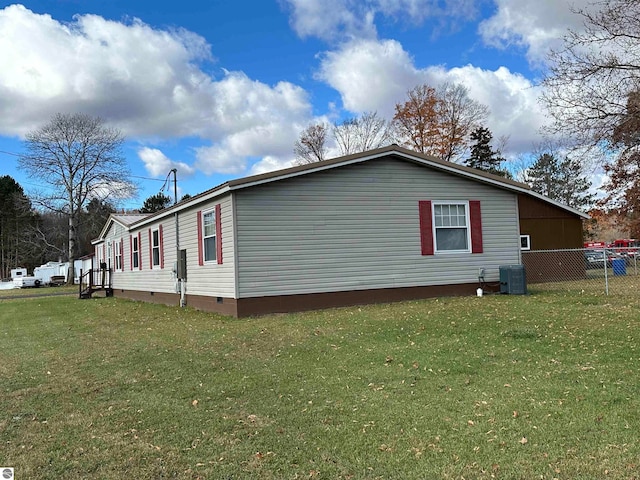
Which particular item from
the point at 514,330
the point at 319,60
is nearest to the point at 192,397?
the point at 514,330

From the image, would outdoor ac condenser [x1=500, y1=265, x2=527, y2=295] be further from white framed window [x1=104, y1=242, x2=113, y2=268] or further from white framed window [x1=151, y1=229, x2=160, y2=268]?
white framed window [x1=104, y1=242, x2=113, y2=268]

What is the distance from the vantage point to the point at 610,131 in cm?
1525

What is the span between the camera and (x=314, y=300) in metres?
11.9

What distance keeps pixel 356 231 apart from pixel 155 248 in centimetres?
839

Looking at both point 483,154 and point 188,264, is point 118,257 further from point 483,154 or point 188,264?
point 483,154

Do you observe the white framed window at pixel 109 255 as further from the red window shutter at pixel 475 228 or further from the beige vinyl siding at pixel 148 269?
the red window shutter at pixel 475 228

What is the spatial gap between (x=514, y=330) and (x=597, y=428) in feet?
12.8

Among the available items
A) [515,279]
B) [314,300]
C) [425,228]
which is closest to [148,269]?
[314,300]

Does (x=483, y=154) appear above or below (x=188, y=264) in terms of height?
above

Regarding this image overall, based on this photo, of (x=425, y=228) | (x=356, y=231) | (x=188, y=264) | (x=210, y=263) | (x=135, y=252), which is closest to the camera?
(x=356, y=231)

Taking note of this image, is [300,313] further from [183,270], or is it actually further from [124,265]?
[124,265]

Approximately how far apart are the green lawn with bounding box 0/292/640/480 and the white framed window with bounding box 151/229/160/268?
828 centimetres

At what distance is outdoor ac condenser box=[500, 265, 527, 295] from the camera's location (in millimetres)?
13086

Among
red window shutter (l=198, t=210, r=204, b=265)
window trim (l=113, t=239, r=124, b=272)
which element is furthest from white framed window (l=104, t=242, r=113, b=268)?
red window shutter (l=198, t=210, r=204, b=265)
